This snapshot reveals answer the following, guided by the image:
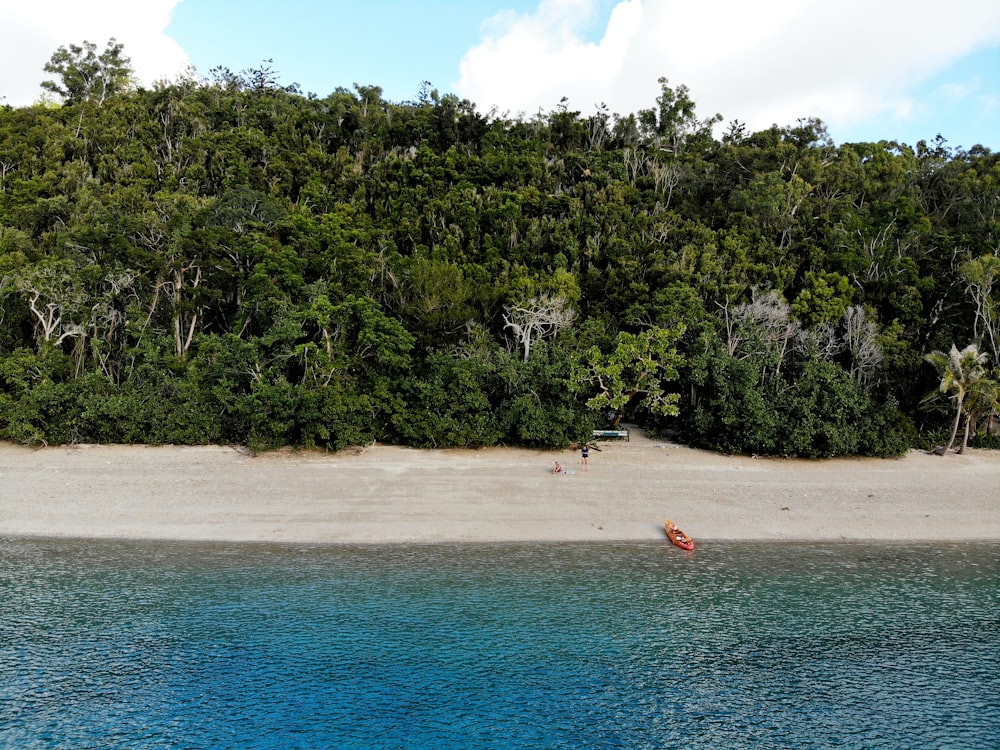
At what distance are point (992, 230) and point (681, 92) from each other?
27342 millimetres

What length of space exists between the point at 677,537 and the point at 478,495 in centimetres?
719

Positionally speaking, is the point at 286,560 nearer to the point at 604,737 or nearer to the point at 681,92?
the point at 604,737

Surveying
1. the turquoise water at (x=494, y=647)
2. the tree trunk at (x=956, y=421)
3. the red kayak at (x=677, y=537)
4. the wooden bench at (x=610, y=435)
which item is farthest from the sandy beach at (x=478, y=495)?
the wooden bench at (x=610, y=435)

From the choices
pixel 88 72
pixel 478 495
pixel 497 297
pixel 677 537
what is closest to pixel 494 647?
pixel 677 537

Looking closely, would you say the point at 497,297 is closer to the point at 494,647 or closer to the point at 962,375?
the point at 962,375

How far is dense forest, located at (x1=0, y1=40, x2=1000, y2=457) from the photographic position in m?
29.9

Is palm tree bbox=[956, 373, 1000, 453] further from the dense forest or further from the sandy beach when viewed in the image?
the sandy beach

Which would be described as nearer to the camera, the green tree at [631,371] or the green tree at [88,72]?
the green tree at [631,371]

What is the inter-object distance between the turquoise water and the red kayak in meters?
0.42

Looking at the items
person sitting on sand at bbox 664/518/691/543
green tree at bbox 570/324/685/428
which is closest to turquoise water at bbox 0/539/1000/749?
person sitting on sand at bbox 664/518/691/543

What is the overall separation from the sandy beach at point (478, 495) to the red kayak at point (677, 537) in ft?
1.66

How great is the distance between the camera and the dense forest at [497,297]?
29.9 meters

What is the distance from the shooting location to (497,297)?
3656 cm

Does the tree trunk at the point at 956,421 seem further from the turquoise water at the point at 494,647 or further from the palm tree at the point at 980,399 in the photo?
the turquoise water at the point at 494,647
